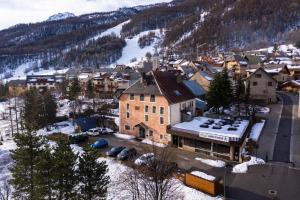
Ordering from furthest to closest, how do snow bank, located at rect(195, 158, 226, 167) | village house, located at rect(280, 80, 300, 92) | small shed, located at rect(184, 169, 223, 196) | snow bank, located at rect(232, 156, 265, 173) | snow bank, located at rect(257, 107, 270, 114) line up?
village house, located at rect(280, 80, 300, 92) → snow bank, located at rect(257, 107, 270, 114) → snow bank, located at rect(195, 158, 226, 167) → snow bank, located at rect(232, 156, 265, 173) → small shed, located at rect(184, 169, 223, 196)

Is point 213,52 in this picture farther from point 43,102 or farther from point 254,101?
point 43,102

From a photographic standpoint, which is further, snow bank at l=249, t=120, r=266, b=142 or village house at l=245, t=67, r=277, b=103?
village house at l=245, t=67, r=277, b=103

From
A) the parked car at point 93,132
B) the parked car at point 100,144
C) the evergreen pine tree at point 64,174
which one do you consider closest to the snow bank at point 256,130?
the parked car at point 100,144

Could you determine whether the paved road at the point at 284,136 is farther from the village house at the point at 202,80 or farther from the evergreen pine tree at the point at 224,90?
the village house at the point at 202,80

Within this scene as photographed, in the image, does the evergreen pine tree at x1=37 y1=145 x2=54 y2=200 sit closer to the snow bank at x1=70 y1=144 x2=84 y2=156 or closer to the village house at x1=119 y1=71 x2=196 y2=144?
the snow bank at x1=70 y1=144 x2=84 y2=156

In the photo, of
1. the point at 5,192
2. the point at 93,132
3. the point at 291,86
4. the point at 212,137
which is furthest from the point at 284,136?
the point at 291,86

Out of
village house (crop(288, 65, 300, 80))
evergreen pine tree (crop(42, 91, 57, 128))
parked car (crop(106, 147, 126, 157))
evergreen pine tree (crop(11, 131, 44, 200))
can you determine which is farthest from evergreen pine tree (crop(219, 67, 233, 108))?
village house (crop(288, 65, 300, 80))

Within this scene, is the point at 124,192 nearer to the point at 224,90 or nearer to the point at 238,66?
the point at 224,90
